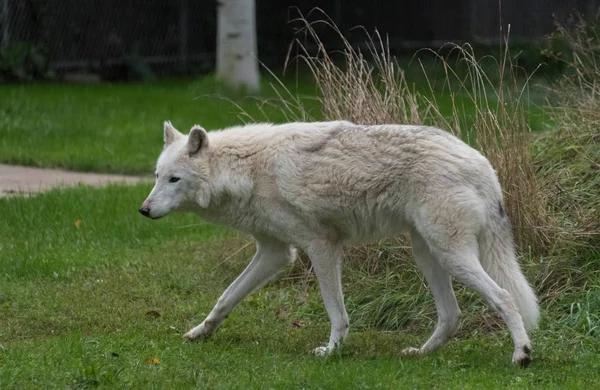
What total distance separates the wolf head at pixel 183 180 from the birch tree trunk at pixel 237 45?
1066cm

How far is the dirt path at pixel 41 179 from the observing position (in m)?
11.4

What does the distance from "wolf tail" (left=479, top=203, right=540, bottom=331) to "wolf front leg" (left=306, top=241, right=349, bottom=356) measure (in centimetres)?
92

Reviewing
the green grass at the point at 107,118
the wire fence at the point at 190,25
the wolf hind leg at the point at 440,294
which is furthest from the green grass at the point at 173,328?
the wire fence at the point at 190,25

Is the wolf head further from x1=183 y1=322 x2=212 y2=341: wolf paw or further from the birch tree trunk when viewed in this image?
the birch tree trunk

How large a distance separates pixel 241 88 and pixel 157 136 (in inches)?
123

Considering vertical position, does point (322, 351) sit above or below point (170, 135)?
below

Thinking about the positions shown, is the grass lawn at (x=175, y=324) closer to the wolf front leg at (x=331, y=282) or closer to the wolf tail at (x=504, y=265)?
the wolf front leg at (x=331, y=282)

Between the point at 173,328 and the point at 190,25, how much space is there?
48.4 feet

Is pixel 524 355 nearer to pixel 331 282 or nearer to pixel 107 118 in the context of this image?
pixel 331 282

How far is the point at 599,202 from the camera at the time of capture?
300 inches

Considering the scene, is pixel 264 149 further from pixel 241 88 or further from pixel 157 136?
pixel 241 88

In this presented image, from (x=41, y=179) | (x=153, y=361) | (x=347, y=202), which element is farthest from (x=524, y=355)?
(x=41, y=179)

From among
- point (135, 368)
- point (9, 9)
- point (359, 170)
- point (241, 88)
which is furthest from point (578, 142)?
point (9, 9)

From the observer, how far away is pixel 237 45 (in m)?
17.7
